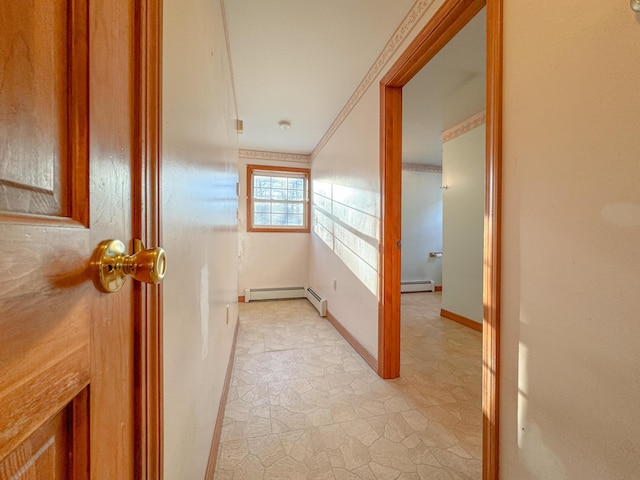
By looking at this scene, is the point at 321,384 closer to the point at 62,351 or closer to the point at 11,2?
the point at 62,351

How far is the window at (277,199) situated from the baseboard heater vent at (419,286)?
2075mm

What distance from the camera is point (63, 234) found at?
293 millimetres

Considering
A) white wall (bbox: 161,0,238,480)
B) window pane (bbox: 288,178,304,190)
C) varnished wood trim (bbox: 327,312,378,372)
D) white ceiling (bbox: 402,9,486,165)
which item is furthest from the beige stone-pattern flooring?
window pane (bbox: 288,178,304,190)

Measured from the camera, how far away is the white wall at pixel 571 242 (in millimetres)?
675

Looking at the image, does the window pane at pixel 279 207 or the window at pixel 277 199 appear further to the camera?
the window pane at pixel 279 207

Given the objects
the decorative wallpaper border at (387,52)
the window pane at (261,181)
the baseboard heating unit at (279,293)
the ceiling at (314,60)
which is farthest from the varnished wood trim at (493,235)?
the window pane at (261,181)

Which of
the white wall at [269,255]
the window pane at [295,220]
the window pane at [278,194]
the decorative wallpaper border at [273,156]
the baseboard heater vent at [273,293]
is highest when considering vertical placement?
the decorative wallpaper border at [273,156]

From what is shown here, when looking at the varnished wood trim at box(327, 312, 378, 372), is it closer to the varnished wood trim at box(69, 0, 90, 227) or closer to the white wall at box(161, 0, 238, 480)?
the white wall at box(161, 0, 238, 480)

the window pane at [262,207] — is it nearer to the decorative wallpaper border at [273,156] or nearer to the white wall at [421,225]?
the decorative wallpaper border at [273,156]

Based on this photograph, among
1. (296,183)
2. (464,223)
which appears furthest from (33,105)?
(296,183)

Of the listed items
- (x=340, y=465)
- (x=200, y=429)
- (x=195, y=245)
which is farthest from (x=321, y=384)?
(x=195, y=245)

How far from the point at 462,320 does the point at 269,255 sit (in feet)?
9.07

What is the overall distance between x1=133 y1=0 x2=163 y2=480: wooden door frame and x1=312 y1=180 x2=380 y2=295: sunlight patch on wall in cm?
165

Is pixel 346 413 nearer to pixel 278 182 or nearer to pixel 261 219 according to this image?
pixel 261 219
